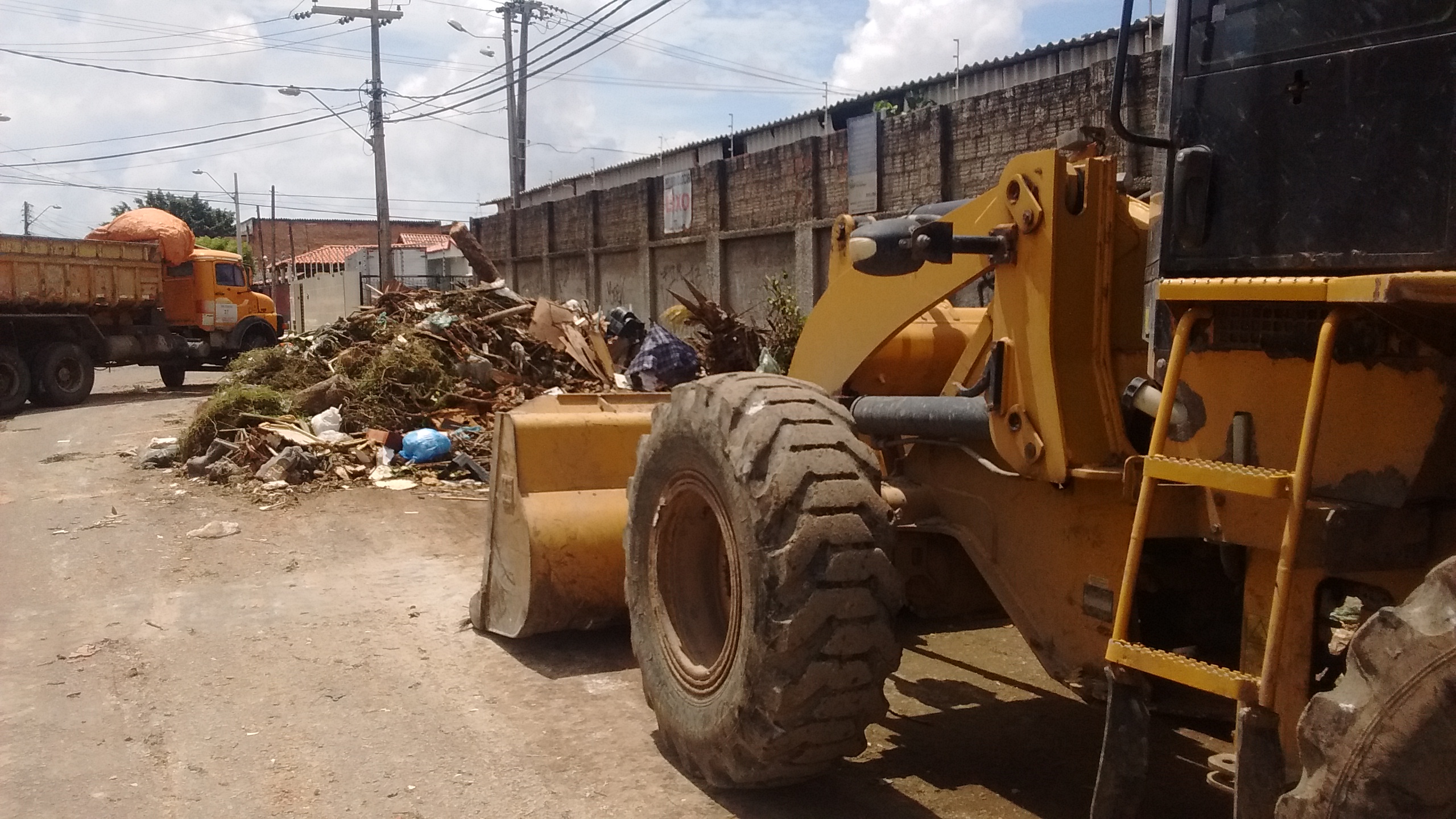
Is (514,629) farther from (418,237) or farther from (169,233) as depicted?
(418,237)

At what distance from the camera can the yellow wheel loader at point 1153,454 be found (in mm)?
2283

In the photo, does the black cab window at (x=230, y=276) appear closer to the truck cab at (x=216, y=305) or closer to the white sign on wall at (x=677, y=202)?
the truck cab at (x=216, y=305)

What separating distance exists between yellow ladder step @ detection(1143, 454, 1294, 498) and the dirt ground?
1734mm

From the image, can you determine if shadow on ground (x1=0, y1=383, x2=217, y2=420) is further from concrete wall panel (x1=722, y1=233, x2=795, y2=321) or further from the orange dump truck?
concrete wall panel (x1=722, y1=233, x2=795, y2=321)

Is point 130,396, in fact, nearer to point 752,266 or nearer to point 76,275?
point 76,275

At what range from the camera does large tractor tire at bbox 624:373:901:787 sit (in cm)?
336

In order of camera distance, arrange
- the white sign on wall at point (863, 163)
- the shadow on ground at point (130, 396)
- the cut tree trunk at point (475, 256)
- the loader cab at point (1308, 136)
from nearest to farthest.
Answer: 1. the loader cab at point (1308, 136)
2. the white sign on wall at point (863, 163)
3. the cut tree trunk at point (475, 256)
4. the shadow on ground at point (130, 396)

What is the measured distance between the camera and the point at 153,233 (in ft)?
74.9

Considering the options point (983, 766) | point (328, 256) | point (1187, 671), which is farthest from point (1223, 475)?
point (328, 256)

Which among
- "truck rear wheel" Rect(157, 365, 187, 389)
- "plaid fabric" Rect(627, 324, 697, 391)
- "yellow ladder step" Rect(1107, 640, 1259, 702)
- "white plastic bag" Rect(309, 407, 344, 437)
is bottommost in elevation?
"truck rear wheel" Rect(157, 365, 187, 389)

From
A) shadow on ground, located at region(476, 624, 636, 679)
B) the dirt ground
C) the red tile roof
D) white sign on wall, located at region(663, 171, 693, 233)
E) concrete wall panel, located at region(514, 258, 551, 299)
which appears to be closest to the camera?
the dirt ground

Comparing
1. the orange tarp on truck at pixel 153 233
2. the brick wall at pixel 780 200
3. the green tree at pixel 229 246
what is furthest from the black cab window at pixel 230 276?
the green tree at pixel 229 246

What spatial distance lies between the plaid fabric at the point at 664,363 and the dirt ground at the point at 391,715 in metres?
3.80

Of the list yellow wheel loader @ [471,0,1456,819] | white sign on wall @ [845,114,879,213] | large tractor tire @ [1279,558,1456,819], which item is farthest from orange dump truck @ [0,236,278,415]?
large tractor tire @ [1279,558,1456,819]
